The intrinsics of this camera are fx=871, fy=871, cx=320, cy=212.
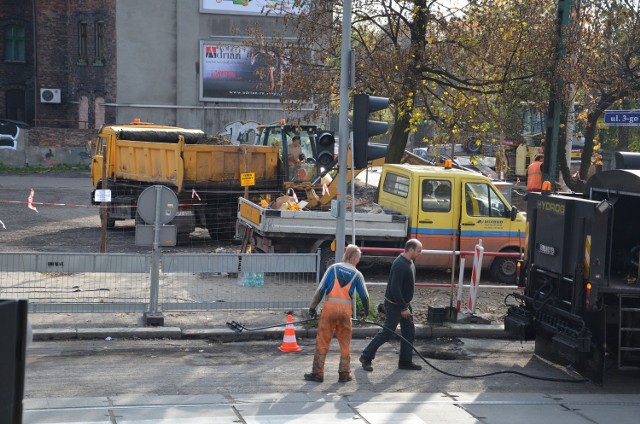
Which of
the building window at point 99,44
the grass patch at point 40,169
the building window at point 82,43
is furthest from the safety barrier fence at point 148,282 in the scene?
the building window at point 82,43

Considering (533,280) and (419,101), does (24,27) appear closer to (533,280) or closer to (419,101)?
(419,101)

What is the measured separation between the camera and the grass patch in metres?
38.6

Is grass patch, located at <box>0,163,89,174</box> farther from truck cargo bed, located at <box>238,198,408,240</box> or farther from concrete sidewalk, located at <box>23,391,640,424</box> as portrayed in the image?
concrete sidewalk, located at <box>23,391,640,424</box>

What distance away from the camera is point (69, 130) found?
133 feet

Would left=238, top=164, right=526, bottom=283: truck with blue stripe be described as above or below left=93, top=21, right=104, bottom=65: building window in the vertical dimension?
below

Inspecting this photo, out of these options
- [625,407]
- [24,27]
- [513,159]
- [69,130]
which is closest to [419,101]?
[625,407]

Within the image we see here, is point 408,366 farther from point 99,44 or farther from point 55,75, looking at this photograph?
point 55,75

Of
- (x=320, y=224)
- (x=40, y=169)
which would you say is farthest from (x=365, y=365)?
(x=40, y=169)

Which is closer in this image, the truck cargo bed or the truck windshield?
the truck cargo bed

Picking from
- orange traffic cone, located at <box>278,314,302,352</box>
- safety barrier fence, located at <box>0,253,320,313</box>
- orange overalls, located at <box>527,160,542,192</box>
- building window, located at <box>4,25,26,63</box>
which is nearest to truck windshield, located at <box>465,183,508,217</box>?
orange overalls, located at <box>527,160,542,192</box>

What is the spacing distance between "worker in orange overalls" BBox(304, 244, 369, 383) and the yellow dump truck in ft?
33.0

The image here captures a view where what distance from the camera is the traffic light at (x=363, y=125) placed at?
11.5 metres

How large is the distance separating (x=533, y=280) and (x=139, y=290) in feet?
18.2

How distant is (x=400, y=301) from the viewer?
33.7 feet
